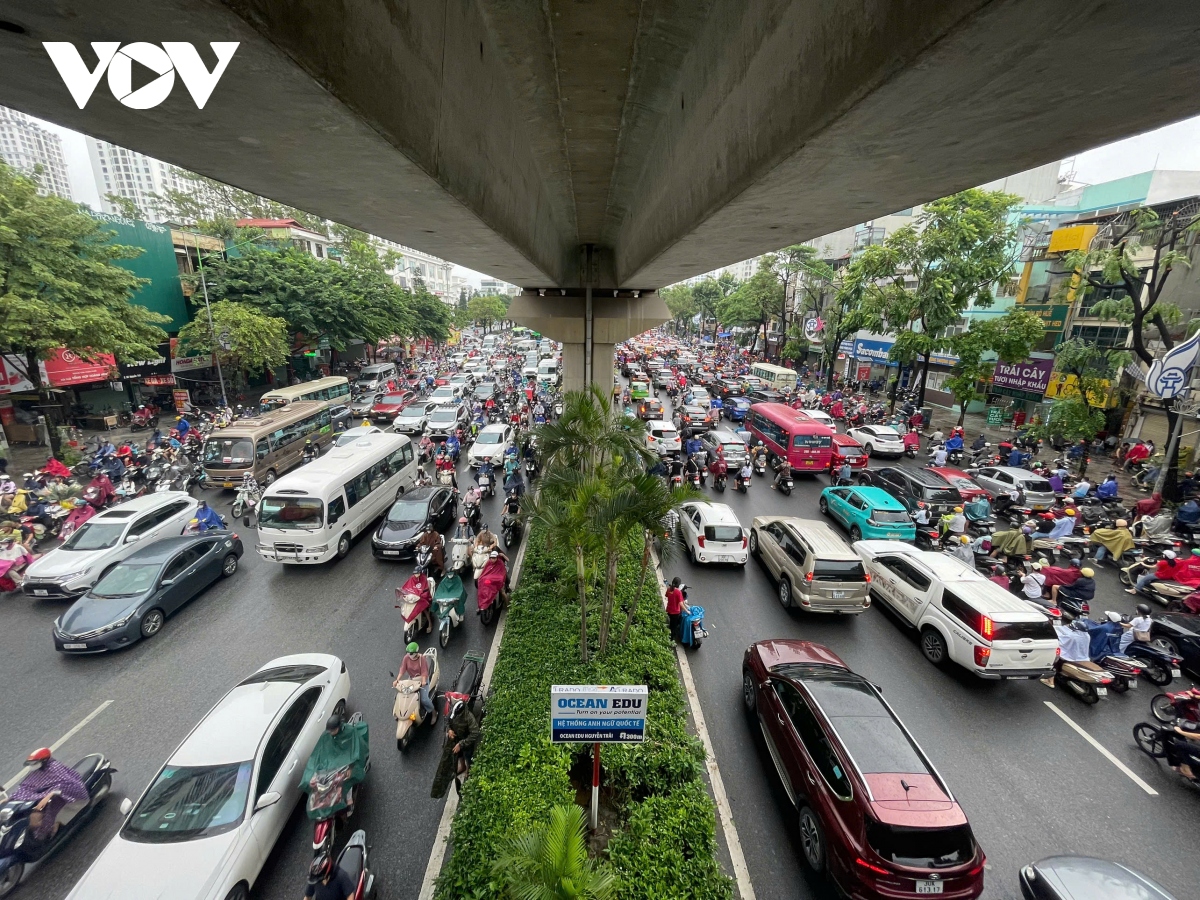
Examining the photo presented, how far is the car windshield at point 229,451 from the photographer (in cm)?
1584

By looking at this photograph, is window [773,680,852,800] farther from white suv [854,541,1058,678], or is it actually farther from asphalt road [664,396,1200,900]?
white suv [854,541,1058,678]

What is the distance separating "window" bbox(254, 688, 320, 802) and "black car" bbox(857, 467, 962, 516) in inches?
562

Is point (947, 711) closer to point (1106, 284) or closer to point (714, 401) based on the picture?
point (1106, 284)

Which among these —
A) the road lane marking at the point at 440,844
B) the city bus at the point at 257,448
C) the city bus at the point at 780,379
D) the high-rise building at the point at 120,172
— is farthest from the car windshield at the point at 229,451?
the high-rise building at the point at 120,172

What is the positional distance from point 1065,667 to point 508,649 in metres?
8.66

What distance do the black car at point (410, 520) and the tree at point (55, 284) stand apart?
13.2 metres

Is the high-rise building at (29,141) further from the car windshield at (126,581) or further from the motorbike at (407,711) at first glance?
the motorbike at (407,711)

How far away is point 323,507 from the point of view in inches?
442

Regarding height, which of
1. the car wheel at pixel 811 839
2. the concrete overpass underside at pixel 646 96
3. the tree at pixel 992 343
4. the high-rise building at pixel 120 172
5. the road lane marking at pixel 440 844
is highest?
the high-rise building at pixel 120 172

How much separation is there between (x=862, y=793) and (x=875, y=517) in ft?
30.0

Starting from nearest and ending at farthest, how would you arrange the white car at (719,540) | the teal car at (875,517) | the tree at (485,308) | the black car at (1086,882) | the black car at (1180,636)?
the black car at (1086,882), the black car at (1180,636), the white car at (719,540), the teal car at (875,517), the tree at (485,308)

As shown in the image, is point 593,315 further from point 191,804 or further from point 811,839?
point 191,804

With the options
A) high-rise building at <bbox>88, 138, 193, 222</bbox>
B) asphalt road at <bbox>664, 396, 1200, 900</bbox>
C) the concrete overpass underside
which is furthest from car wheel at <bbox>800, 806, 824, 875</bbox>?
high-rise building at <bbox>88, 138, 193, 222</bbox>

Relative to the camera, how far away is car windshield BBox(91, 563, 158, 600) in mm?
8956
